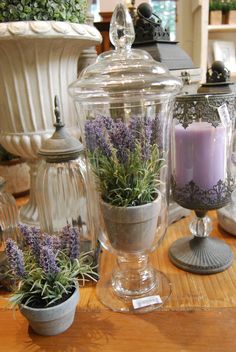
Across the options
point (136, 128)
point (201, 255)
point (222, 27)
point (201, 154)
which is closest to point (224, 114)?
point (201, 154)

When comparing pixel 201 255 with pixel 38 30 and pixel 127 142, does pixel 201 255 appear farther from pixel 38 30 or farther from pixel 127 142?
pixel 38 30

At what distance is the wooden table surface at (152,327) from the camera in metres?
0.48

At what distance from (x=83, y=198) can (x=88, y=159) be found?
0.20 m

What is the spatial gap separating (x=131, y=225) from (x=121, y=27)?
1.16ft

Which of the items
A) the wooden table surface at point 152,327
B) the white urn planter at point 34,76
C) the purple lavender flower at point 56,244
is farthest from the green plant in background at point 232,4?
the purple lavender flower at point 56,244

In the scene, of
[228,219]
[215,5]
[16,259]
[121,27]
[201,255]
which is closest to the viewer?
[16,259]

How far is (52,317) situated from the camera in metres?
0.47

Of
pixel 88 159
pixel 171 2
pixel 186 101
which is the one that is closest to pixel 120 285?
pixel 88 159

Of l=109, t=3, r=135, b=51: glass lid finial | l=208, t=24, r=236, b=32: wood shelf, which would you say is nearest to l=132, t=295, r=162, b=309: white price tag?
l=109, t=3, r=135, b=51: glass lid finial

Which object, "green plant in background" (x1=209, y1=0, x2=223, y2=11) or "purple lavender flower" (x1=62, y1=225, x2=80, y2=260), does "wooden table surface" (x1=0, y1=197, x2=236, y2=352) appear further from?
"green plant in background" (x1=209, y1=0, x2=223, y2=11)

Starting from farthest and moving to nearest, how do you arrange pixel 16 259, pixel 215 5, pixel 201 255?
pixel 215 5
pixel 201 255
pixel 16 259

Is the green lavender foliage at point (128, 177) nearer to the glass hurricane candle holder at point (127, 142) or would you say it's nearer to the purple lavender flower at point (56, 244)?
the glass hurricane candle holder at point (127, 142)

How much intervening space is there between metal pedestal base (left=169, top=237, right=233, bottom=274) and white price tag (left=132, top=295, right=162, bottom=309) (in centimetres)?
11

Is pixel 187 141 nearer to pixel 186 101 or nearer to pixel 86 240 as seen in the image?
pixel 186 101
